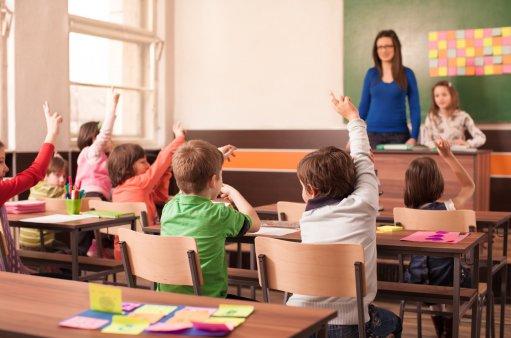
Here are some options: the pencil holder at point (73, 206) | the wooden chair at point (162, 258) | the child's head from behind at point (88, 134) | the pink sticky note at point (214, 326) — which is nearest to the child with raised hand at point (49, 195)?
the child's head from behind at point (88, 134)

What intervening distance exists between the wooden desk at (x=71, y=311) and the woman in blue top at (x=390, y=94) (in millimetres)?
4679

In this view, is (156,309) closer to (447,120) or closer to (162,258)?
(162,258)

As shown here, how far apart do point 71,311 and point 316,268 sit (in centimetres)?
101

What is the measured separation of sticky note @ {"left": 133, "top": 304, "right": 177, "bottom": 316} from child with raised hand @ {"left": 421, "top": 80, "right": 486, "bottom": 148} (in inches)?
198

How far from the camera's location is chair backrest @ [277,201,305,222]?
415 centimetres

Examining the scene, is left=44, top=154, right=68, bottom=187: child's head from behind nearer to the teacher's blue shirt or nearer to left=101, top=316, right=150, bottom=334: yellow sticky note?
the teacher's blue shirt

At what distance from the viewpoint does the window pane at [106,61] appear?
23.8 ft

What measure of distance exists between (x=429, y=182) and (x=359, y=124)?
1241 mm

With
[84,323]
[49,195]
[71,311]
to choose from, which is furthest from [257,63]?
[84,323]

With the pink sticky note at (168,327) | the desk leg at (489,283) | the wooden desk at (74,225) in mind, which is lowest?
the desk leg at (489,283)

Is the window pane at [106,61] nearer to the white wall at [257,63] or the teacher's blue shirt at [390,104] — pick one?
the white wall at [257,63]

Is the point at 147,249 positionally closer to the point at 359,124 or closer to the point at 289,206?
the point at 359,124

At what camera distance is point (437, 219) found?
358cm

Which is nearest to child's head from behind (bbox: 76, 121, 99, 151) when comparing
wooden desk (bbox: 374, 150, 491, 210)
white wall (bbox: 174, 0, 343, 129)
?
wooden desk (bbox: 374, 150, 491, 210)
